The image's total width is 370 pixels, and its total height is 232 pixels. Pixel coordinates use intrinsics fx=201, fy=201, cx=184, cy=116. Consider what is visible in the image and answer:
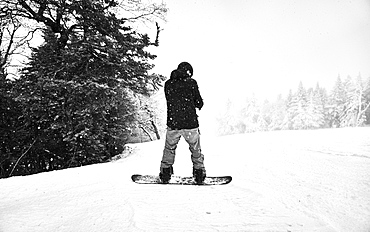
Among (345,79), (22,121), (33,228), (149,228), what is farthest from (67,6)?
(345,79)

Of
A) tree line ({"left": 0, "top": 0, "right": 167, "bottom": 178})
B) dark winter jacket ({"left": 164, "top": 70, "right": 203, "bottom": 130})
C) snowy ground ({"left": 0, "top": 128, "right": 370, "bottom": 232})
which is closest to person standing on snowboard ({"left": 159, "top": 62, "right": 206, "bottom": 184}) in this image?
dark winter jacket ({"left": 164, "top": 70, "right": 203, "bottom": 130})

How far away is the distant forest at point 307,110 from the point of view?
3108 centimetres

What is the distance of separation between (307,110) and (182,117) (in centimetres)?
4323

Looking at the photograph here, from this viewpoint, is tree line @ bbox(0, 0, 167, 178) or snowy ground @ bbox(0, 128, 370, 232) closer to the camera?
snowy ground @ bbox(0, 128, 370, 232)

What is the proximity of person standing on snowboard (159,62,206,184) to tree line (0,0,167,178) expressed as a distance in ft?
14.9

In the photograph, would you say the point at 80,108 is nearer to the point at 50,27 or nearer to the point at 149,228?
the point at 50,27

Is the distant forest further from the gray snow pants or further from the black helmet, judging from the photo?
the gray snow pants

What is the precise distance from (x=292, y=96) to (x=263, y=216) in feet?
157

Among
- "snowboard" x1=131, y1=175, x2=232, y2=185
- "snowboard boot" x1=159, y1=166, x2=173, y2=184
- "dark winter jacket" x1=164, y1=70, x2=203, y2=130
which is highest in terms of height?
"dark winter jacket" x1=164, y1=70, x2=203, y2=130

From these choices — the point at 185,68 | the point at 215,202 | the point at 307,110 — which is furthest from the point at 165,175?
the point at 307,110

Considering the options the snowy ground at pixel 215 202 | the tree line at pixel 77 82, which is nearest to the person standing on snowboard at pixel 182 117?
the snowy ground at pixel 215 202

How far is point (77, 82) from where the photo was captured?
736 cm

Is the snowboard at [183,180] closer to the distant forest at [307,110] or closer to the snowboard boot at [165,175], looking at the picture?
the snowboard boot at [165,175]

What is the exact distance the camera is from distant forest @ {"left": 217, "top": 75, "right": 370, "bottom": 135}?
102 feet
